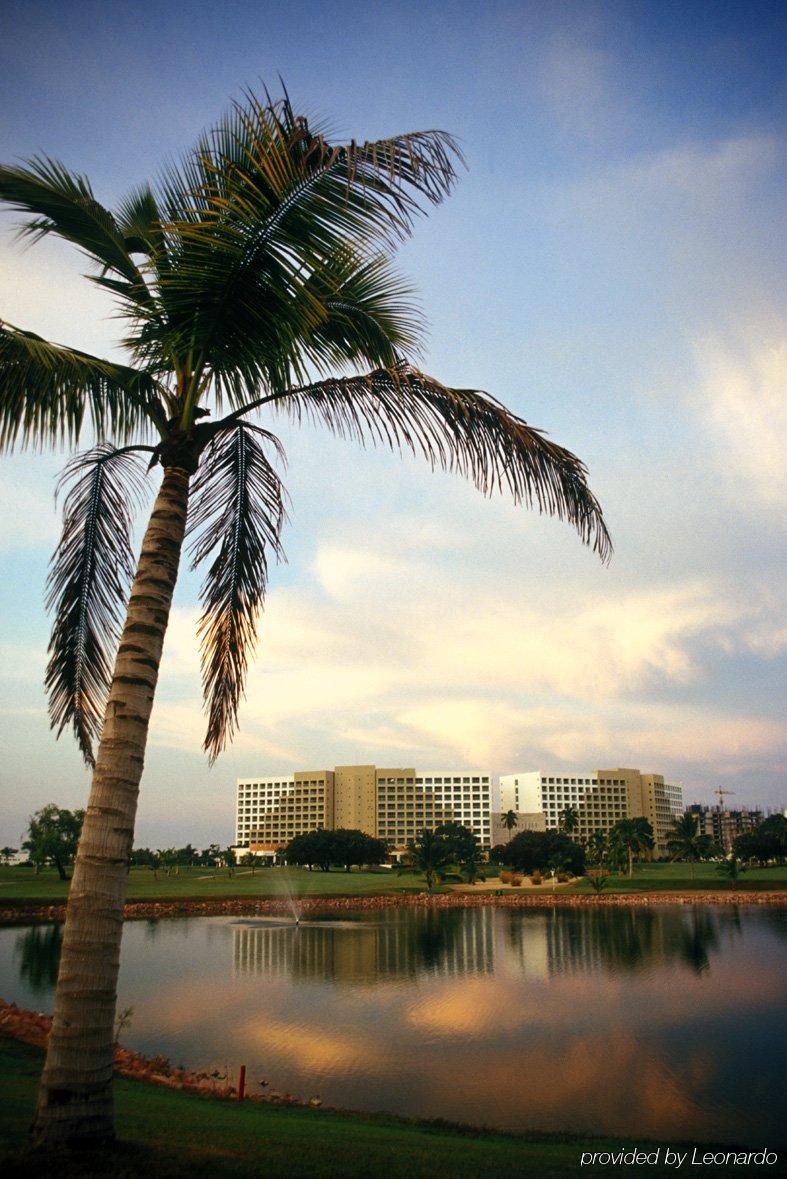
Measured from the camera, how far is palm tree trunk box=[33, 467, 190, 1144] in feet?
19.0

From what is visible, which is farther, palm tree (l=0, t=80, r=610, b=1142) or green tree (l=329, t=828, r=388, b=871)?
green tree (l=329, t=828, r=388, b=871)

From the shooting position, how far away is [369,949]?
4434cm

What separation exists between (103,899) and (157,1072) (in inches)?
566

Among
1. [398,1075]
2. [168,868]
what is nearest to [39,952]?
[398,1075]

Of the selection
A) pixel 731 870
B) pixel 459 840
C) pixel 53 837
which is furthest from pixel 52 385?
pixel 459 840

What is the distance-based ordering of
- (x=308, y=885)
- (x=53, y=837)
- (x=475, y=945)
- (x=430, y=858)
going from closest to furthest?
(x=475, y=945) < (x=53, y=837) < (x=430, y=858) < (x=308, y=885)

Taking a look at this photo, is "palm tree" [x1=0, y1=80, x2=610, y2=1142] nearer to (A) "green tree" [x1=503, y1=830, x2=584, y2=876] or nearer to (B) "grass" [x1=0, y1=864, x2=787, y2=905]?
(B) "grass" [x1=0, y1=864, x2=787, y2=905]

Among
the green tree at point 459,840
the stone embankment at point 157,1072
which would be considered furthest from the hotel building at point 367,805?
the stone embankment at point 157,1072

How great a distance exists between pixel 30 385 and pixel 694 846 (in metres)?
111

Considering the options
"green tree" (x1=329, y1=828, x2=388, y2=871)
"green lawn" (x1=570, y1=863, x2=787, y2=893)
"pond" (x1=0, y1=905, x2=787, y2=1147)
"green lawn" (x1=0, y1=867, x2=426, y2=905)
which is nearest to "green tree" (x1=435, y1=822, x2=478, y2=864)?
"green tree" (x1=329, y1=828, x2=388, y2=871)

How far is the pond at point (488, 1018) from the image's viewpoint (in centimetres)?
1688

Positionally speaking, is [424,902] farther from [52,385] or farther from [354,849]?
[52,385]

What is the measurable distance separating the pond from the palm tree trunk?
473 inches

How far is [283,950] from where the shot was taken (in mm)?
45281
